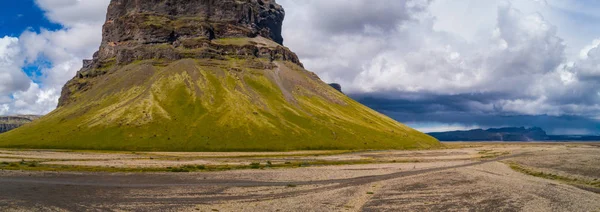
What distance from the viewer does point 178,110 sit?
198375 mm

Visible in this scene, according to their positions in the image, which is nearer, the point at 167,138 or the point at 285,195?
the point at 285,195

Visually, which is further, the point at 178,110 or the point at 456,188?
the point at 178,110

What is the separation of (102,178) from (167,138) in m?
98.3

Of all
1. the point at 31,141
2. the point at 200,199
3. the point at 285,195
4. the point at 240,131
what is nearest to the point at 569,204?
the point at 285,195

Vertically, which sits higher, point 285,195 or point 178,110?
point 178,110

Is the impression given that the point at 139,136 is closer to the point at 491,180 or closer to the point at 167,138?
the point at 167,138

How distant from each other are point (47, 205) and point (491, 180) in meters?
66.8

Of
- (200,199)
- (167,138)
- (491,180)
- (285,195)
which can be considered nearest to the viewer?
(200,199)

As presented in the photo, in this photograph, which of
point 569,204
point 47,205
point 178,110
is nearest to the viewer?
point 47,205

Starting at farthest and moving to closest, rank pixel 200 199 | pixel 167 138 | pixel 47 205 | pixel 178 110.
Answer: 1. pixel 178 110
2. pixel 167 138
3. pixel 200 199
4. pixel 47 205

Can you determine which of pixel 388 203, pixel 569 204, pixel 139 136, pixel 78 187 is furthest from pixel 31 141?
pixel 569 204

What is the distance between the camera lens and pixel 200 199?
48.3 m

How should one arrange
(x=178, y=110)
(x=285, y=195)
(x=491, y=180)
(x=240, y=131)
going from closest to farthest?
1. (x=285, y=195)
2. (x=491, y=180)
3. (x=240, y=131)
4. (x=178, y=110)

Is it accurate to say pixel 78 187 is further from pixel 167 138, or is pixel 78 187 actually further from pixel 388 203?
pixel 167 138
